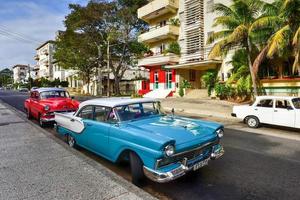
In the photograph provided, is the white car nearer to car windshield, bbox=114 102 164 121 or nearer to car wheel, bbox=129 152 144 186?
car windshield, bbox=114 102 164 121

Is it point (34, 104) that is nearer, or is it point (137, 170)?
point (137, 170)

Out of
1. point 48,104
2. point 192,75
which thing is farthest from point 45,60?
point 48,104

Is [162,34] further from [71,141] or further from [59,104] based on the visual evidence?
[71,141]

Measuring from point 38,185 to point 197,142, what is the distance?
2.89 meters

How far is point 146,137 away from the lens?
167 inches

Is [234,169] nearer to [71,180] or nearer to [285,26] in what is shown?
[71,180]

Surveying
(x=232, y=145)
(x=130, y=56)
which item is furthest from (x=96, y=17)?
(x=232, y=145)

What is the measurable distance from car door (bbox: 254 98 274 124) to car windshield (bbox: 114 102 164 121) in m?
5.90

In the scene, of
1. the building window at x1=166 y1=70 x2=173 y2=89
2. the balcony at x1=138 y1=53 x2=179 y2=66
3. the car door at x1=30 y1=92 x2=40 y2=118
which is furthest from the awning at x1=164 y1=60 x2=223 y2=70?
the car door at x1=30 y1=92 x2=40 y2=118

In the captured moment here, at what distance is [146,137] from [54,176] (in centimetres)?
203

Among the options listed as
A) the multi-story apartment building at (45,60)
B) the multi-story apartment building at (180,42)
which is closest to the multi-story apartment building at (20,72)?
the multi-story apartment building at (45,60)

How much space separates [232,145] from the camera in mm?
7441

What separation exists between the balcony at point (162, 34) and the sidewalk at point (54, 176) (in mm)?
24119

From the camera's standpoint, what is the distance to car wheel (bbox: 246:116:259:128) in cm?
1039
